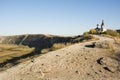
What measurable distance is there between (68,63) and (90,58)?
285 centimetres

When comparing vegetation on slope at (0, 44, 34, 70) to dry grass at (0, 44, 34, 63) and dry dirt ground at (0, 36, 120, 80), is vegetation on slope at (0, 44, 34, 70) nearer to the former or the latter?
dry grass at (0, 44, 34, 63)

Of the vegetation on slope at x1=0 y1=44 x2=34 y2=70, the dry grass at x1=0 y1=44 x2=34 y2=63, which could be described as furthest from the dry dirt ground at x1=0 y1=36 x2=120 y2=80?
the dry grass at x1=0 y1=44 x2=34 y2=63

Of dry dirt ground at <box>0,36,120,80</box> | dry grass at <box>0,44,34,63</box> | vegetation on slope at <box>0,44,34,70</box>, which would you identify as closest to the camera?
dry dirt ground at <box>0,36,120,80</box>

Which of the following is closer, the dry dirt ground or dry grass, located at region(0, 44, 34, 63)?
the dry dirt ground

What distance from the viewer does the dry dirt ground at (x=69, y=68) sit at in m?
17.3

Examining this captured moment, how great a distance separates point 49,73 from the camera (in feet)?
59.2

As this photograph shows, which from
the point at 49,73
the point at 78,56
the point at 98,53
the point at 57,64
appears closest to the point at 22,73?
the point at 49,73

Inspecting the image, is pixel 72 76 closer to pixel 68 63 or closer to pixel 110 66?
pixel 68 63

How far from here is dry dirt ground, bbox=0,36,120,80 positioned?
56.7 ft

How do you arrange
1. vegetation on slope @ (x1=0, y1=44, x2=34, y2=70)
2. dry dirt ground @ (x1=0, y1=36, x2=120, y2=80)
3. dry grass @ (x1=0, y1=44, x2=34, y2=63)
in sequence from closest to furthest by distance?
dry dirt ground @ (x1=0, y1=36, x2=120, y2=80) → vegetation on slope @ (x1=0, y1=44, x2=34, y2=70) → dry grass @ (x1=0, y1=44, x2=34, y2=63)

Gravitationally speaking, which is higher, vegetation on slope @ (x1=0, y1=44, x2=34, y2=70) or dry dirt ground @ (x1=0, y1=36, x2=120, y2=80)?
dry dirt ground @ (x1=0, y1=36, x2=120, y2=80)

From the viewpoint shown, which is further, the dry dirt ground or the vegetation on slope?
the vegetation on slope

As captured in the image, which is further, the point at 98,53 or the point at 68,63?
the point at 98,53

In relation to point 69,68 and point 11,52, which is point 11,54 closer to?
point 11,52
